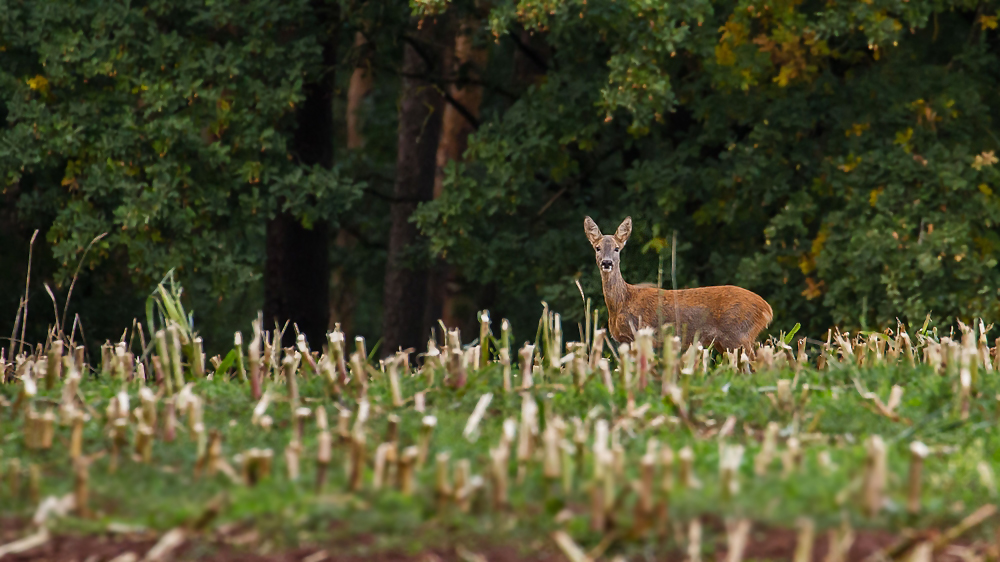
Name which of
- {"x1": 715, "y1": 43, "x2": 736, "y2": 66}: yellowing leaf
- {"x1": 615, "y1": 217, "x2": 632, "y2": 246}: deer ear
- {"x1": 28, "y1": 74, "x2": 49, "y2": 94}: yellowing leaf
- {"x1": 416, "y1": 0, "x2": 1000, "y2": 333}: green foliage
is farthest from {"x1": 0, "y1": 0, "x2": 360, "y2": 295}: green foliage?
{"x1": 615, "y1": 217, "x2": 632, "y2": 246}: deer ear

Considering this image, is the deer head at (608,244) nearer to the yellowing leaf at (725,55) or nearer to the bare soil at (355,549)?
the yellowing leaf at (725,55)

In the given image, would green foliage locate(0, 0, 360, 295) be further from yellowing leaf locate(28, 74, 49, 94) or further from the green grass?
the green grass

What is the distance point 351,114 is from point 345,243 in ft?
7.45

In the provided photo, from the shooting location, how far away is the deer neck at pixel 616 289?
10703 mm

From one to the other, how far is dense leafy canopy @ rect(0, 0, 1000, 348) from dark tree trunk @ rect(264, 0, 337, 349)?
1.13 metres

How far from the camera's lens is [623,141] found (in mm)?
17031

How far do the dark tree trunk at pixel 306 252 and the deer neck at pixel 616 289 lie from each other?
7.66m

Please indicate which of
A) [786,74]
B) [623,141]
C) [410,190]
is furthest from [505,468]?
[410,190]

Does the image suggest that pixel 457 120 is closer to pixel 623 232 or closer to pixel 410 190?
pixel 410 190

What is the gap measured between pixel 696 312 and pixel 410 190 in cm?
957

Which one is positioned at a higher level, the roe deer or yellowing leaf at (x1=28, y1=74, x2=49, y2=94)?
yellowing leaf at (x1=28, y1=74, x2=49, y2=94)

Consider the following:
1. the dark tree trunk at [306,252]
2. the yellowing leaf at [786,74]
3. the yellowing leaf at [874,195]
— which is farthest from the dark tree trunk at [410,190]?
the yellowing leaf at [874,195]

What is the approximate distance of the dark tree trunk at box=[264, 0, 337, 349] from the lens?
17719 millimetres

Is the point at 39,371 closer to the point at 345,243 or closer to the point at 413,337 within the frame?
the point at 413,337
